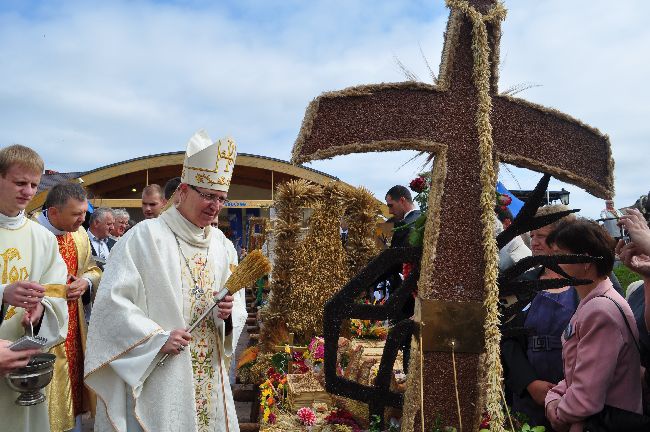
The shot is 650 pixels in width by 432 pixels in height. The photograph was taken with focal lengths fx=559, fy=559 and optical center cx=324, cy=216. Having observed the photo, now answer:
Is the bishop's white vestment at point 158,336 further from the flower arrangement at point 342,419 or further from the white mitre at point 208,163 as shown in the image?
the flower arrangement at point 342,419

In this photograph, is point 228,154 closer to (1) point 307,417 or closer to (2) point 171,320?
(2) point 171,320

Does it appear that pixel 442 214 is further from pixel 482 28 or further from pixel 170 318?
pixel 170 318

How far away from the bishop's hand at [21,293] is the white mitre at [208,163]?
981 millimetres

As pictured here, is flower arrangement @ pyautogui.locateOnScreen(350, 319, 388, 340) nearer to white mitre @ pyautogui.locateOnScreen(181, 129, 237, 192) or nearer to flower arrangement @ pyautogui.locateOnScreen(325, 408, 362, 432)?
flower arrangement @ pyautogui.locateOnScreen(325, 408, 362, 432)

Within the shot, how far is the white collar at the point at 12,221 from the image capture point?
3316mm

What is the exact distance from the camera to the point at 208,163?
3252mm

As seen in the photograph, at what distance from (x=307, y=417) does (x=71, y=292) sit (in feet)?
6.22

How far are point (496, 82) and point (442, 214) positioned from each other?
0.72 metres

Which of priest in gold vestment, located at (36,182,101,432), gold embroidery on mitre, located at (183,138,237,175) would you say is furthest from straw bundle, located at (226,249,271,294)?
priest in gold vestment, located at (36,182,101,432)

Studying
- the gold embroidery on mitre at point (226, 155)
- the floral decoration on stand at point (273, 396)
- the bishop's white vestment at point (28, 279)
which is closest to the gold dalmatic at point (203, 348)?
the gold embroidery on mitre at point (226, 155)

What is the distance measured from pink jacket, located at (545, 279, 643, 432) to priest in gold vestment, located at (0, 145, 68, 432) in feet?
8.90

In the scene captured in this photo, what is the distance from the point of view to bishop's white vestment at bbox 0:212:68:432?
3.23 metres

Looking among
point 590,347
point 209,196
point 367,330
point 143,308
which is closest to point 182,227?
point 209,196

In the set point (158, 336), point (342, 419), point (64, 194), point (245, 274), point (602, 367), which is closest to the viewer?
point (602, 367)
